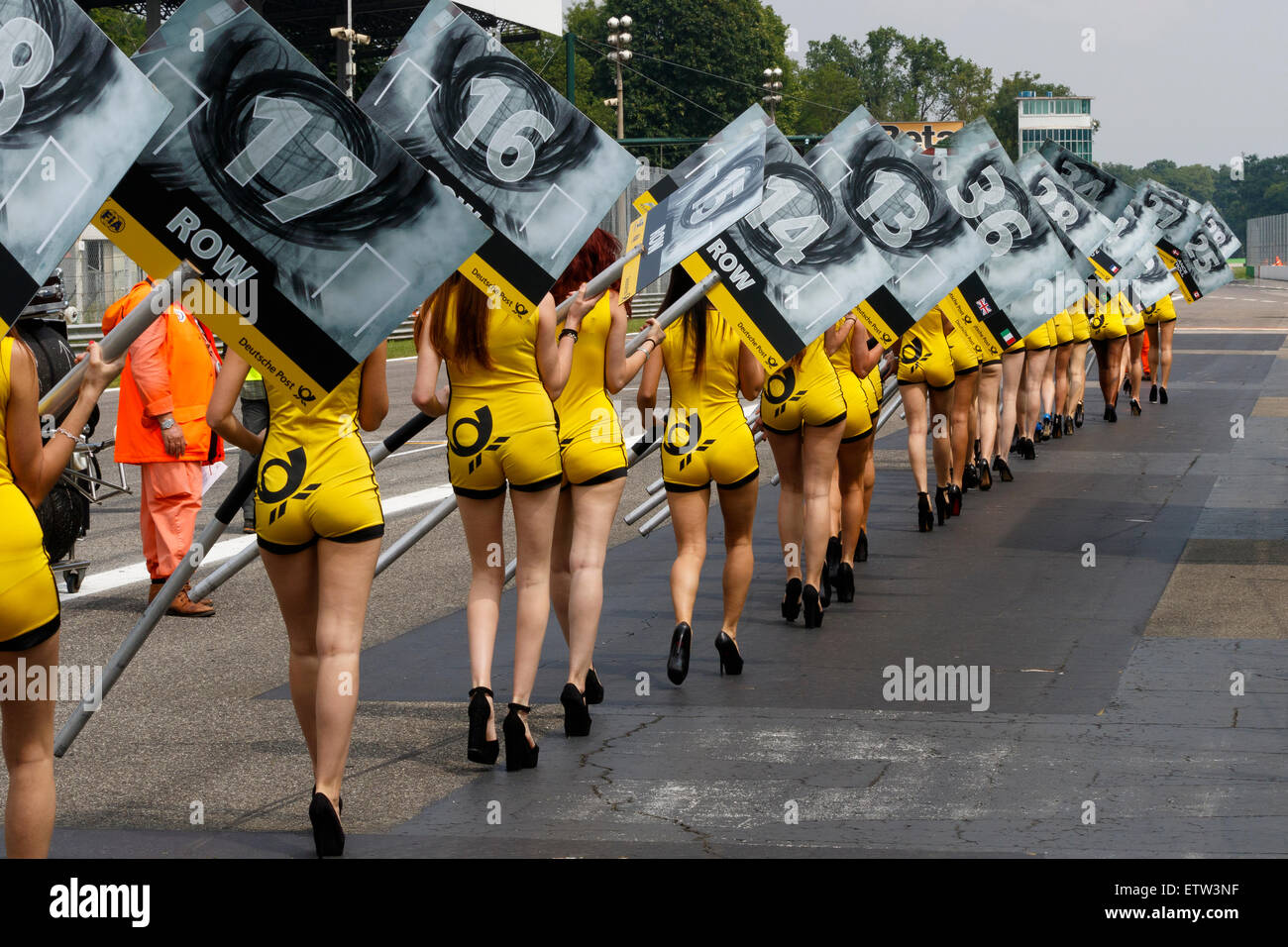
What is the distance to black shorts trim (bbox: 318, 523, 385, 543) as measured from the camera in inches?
207

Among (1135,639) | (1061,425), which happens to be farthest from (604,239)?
(1061,425)

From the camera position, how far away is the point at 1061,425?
1911cm

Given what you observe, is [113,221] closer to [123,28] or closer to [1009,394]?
[1009,394]

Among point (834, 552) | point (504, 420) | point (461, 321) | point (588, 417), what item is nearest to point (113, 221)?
point (461, 321)

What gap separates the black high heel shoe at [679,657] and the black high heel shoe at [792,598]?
1533mm

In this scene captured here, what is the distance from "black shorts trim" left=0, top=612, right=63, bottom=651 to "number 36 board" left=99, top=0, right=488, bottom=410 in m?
0.98

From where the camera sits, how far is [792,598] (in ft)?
29.7

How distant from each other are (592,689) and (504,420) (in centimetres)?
143

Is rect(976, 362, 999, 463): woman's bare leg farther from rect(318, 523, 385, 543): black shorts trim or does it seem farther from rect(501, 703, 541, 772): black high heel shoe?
rect(318, 523, 385, 543): black shorts trim

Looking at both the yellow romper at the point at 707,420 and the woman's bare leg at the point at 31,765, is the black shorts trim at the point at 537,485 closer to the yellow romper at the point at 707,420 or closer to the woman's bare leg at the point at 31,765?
the yellow romper at the point at 707,420

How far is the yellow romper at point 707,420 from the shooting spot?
7711 mm

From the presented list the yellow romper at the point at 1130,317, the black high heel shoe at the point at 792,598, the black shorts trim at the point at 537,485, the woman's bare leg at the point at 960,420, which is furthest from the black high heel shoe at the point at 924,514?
the yellow romper at the point at 1130,317
